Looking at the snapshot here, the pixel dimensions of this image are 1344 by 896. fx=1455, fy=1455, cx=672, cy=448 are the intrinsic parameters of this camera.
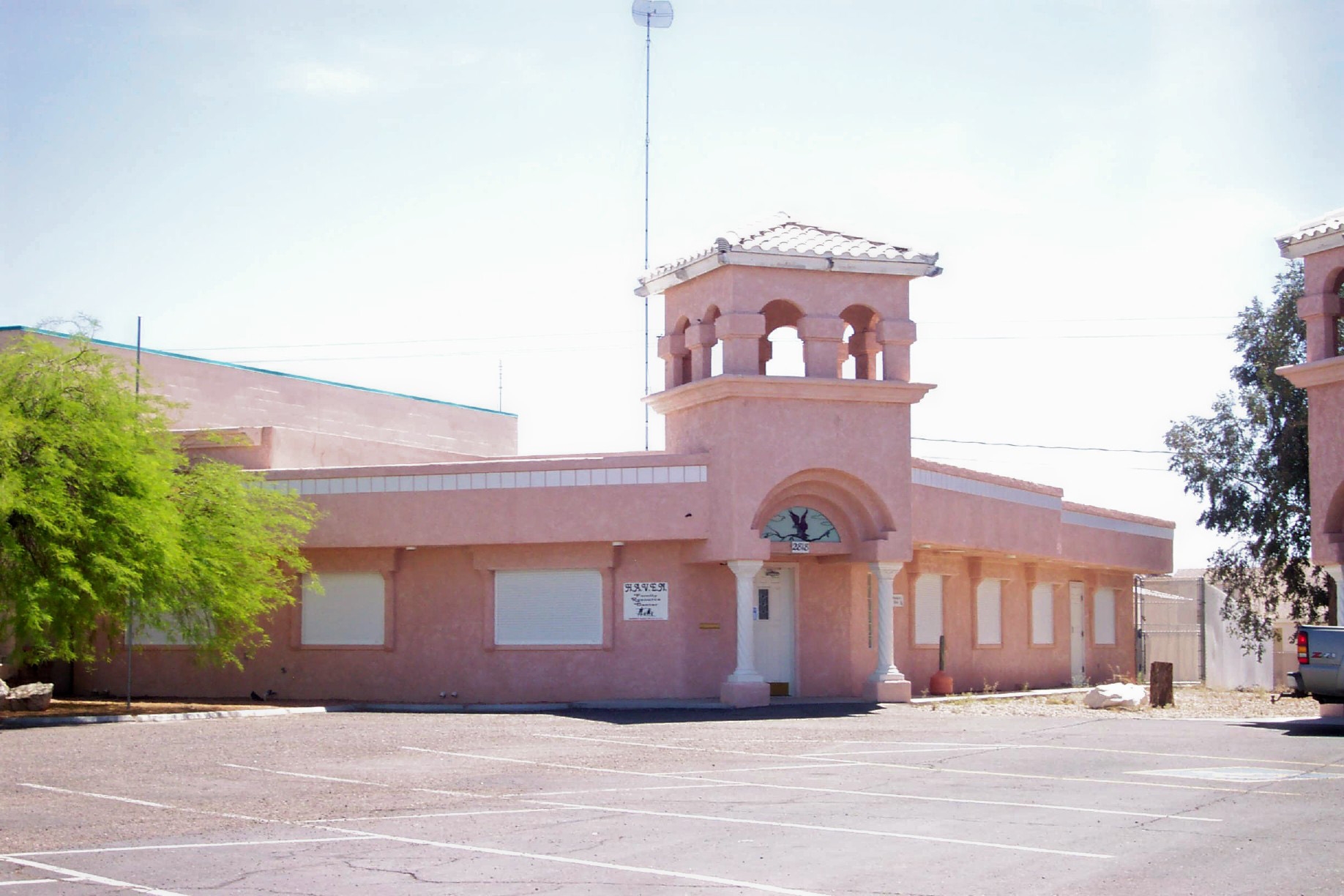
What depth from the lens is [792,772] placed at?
51.6 ft

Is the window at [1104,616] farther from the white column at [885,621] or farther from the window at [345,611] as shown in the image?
the window at [345,611]

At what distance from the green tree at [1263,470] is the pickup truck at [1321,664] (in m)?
16.0

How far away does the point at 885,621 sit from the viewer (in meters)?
26.6

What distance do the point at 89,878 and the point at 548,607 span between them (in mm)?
17221

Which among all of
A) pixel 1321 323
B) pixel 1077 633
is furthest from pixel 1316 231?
pixel 1077 633

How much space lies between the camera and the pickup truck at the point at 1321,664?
69.1 feet

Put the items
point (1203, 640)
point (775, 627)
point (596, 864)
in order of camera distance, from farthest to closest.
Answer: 1. point (1203, 640)
2. point (775, 627)
3. point (596, 864)

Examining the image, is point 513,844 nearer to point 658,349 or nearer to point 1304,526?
point 658,349

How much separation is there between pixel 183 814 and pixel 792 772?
20.8 ft

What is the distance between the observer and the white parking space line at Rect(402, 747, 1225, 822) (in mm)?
12195

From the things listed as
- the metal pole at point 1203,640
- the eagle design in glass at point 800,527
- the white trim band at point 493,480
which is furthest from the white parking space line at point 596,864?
the metal pole at point 1203,640

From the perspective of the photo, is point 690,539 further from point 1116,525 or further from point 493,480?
point 1116,525

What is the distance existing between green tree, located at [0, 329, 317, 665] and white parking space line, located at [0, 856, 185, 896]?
11.9 m

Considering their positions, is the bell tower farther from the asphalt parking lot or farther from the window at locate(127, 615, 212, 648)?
the window at locate(127, 615, 212, 648)
